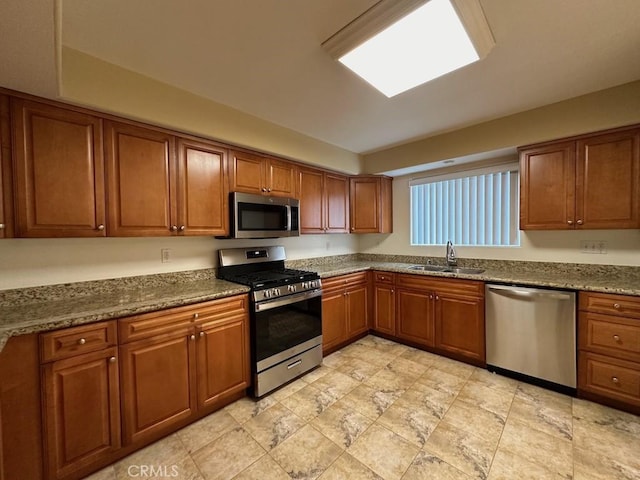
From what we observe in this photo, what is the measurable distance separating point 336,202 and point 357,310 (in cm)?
141

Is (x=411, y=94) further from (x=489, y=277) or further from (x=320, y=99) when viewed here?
(x=489, y=277)

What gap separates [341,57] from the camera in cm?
163

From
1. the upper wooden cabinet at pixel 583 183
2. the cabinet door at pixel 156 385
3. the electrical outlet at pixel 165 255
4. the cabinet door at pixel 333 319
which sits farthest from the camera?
the cabinet door at pixel 333 319

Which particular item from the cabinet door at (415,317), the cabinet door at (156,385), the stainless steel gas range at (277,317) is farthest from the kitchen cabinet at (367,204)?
the cabinet door at (156,385)

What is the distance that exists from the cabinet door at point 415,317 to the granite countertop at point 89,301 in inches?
75.7

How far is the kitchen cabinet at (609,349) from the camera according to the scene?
6.35ft

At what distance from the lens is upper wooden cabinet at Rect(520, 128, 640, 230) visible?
7.00 ft

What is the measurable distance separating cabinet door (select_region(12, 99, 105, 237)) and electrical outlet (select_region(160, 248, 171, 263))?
1.82 feet

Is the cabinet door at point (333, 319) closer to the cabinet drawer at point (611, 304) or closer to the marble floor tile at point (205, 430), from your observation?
the marble floor tile at point (205, 430)

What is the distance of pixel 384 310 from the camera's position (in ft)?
11.0

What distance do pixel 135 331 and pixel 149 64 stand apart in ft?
5.66

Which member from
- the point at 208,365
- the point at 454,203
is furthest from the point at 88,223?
the point at 454,203

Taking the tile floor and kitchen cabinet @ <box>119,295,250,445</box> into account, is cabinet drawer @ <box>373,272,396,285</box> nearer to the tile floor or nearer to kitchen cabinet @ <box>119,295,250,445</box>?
the tile floor

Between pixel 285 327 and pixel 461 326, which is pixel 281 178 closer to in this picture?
pixel 285 327
